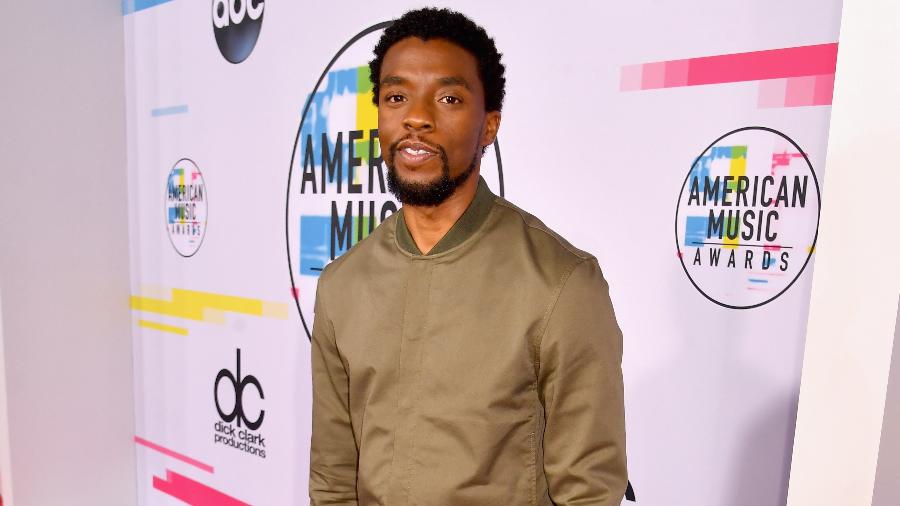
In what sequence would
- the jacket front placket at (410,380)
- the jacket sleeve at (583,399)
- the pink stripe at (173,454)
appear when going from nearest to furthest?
the jacket sleeve at (583,399)
the jacket front placket at (410,380)
the pink stripe at (173,454)

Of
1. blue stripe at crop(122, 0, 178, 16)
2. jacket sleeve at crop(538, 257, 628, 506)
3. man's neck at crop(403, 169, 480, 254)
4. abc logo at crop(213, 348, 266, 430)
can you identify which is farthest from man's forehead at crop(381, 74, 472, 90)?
blue stripe at crop(122, 0, 178, 16)

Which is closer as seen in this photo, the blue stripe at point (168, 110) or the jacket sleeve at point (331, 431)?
the jacket sleeve at point (331, 431)

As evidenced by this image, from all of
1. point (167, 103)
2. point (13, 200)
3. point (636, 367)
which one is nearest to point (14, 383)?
point (13, 200)

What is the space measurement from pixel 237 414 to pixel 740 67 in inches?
74.2

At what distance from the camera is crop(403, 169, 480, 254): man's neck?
102cm

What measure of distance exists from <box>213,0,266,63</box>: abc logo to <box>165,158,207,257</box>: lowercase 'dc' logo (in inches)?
17.4

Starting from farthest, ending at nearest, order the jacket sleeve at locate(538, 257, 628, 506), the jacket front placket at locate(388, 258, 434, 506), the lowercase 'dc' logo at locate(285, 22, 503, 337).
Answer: the lowercase 'dc' logo at locate(285, 22, 503, 337)
the jacket front placket at locate(388, 258, 434, 506)
the jacket sleeve at locate(538, 257, 628, 506)

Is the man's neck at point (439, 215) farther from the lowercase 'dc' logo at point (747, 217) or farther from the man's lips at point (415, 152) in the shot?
the lowercase 'dc' logo at point (747, 217)

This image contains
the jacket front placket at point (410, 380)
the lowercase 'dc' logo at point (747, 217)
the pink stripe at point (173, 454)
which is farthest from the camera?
the pink stripe at point (173, 454)

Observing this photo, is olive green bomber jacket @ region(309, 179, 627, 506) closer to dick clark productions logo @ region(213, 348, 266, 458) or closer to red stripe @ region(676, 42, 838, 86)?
red stripe @ region(676, 42, 838, 86)

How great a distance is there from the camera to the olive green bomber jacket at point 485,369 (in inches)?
35.4

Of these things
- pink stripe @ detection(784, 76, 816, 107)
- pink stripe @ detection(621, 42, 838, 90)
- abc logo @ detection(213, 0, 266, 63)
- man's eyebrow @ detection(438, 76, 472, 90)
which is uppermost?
abc logo @ detection(213, 0, 266, 63)

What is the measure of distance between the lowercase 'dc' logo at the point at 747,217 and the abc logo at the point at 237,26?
4.80ft

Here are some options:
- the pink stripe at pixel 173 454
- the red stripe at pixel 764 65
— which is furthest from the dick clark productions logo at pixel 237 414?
the red stripe at pixel 764 65
